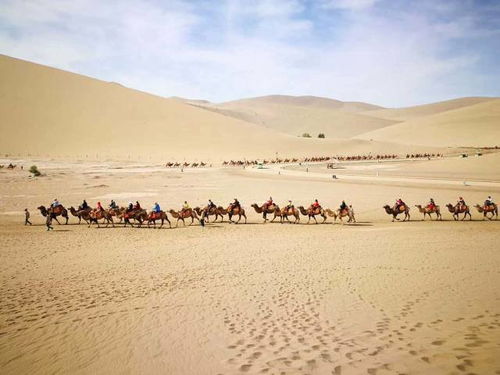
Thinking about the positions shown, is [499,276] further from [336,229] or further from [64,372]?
Answer: [64,372]

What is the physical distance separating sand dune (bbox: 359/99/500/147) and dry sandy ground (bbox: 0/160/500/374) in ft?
343

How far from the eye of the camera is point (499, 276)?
31.4 ft

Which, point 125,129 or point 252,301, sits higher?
point 125,129

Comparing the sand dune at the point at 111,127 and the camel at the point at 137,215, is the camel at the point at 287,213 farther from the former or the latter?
the sand dune at the point at 111,127

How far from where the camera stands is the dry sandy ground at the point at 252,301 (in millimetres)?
5926

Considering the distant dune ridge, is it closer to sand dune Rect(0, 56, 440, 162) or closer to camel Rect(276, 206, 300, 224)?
sand dune Rect(0, 56, 440, 162)

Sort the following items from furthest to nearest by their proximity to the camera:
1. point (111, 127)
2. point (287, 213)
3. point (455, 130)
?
point (455, 130) → point (111, 127) → point (287, 213)

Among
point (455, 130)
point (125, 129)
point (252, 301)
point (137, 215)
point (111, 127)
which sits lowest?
point (252, 301)

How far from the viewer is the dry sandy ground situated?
5.93m

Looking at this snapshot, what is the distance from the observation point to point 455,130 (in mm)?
118312

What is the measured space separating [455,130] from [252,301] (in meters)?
130

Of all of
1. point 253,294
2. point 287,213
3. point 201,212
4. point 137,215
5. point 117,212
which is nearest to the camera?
point 253,294

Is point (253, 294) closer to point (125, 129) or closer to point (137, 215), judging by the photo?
point (137, 215)

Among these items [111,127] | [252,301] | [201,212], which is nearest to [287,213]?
[201,212]
